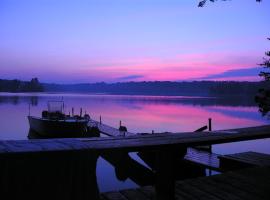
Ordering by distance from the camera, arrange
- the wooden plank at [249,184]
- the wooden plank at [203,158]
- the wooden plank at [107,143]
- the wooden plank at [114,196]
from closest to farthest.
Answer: the wooden plank at [107,143] < the wooden plank at [114,196] < the wooden plank at [249,184] < the wooden plank at [203,158]

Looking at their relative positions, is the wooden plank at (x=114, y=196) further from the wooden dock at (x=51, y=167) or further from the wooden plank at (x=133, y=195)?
the wooden dock at (x=51, y=167)

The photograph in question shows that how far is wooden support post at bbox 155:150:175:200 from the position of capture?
15.3 feet

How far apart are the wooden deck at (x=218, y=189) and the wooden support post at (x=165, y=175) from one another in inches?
28.4

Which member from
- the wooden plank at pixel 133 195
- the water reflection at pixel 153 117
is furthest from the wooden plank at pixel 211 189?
the water reflection at pixel 153 117

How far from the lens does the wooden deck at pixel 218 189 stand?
18.5 ft

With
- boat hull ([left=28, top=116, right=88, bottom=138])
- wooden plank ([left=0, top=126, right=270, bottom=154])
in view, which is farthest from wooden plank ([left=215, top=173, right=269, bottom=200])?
boat hull ([left=28, top=116, right=88, bottom=138])

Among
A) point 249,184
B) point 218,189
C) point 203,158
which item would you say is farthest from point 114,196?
point 203,158

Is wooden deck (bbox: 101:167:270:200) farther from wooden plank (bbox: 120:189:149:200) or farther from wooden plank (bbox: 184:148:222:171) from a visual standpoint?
wooden plank (bbox: 184:148:222:171)

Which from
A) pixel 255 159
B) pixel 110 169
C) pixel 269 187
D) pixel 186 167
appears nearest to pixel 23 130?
pixel 110 169

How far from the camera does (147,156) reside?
57.0 ft

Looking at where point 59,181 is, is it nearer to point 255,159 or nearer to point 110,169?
point 255,159

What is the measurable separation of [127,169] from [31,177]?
44.2 feet

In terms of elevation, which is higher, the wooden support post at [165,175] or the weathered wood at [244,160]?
the wooden support post at [165,175]

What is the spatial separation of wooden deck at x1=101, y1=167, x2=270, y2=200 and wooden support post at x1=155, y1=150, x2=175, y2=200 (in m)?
0.72
